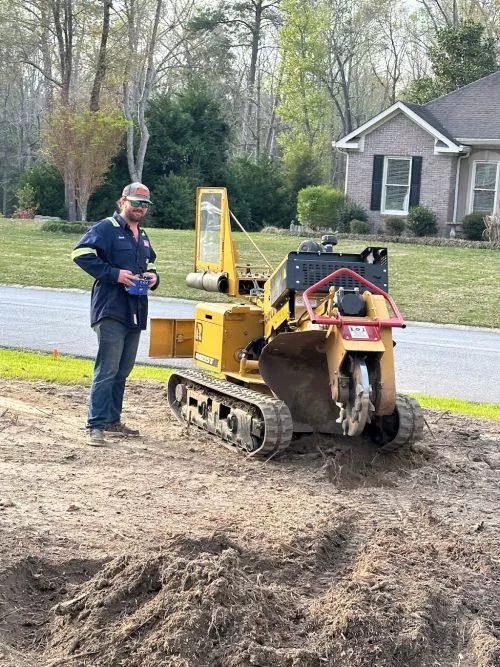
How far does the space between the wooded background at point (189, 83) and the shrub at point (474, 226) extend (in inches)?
455

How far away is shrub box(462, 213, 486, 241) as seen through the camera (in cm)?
3309

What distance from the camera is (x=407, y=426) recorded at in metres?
8.23

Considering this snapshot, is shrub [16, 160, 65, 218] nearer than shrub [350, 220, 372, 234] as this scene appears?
No

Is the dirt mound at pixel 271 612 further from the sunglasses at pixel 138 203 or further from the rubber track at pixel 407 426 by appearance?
the sunglasses at pixel 138 203

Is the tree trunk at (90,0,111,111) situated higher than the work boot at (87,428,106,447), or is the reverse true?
the tree trunk at (90,0,111,111)

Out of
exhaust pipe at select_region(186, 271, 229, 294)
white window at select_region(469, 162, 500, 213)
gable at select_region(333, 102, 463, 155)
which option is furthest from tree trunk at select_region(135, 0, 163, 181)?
exhaust pipe at select_region(186, 271, 229, 294)

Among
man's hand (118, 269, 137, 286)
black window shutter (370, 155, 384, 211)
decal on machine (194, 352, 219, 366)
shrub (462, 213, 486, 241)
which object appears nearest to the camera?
man's hand (118, 269, 137, 286)

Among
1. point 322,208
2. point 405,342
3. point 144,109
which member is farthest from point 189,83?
point 405,342

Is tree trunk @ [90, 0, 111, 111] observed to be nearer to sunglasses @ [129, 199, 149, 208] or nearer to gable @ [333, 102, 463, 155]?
gable @ [333, 102, 463, 155]

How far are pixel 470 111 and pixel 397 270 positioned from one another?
12.8m

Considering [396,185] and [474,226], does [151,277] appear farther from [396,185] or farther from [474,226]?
[396,185]

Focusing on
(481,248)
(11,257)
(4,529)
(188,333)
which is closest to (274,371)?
(188,333)

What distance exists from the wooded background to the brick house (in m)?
7.68

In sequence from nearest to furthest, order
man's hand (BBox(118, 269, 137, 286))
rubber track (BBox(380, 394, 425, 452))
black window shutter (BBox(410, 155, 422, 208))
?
rubber track (BBox(380, 394, 425, 452))
man's hand (BBox(118, 269, 137, 286))
black window shutter (BBox(410, 155, 422, 208))
